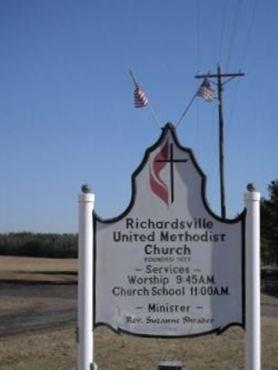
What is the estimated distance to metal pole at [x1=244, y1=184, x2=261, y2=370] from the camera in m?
6.30

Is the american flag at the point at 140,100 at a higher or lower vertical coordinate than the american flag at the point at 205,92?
lower

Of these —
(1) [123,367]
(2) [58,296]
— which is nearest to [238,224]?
(1) [123,367]

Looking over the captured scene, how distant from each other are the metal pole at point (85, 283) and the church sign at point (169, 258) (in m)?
0.08

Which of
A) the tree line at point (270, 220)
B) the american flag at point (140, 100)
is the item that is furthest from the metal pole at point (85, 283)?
the tree line at point (270, 220)

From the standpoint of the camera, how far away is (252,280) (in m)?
6.30

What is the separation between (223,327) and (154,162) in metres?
1.47

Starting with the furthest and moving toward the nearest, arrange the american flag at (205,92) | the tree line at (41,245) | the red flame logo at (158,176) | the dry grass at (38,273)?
the tree line at (41,245)
the dry grass at (38,273)
the american flag at (205,92)
the red flame logo at (158,176)

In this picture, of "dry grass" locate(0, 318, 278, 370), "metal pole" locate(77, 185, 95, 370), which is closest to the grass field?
"dry grass" locate(0, 318, 278, 370)

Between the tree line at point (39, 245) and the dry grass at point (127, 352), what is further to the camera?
the tree line at point (39, 245)

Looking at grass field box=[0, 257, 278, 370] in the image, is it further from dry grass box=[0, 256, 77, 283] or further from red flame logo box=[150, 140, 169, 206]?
dry grass box=[0, 256, 77, 283]

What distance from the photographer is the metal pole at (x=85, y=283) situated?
635 cm

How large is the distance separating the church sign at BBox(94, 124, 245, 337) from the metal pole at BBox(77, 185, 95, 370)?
0.26 ft

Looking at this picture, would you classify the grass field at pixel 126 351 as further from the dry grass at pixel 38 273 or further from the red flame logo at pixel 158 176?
the dry grass at pixel 38 273

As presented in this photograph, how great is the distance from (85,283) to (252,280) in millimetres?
1359
